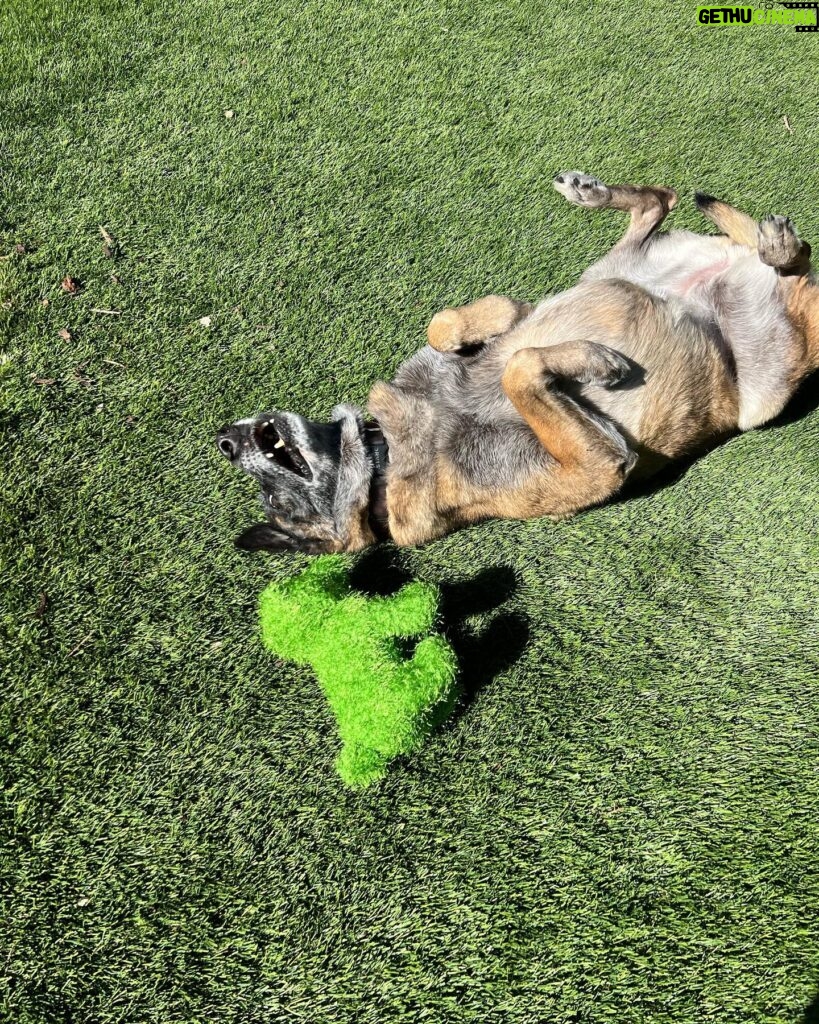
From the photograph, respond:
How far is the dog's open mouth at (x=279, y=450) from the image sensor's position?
120 inches

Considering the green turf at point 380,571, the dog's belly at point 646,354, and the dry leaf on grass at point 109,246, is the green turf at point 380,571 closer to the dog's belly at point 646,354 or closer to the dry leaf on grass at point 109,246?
the dry leaf on grass at point 109,246

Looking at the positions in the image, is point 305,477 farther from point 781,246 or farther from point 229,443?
point 781,246

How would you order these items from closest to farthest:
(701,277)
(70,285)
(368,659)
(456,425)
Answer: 1. (368,659)
2. (456,425)
3. (701,277)
4. (70,285)

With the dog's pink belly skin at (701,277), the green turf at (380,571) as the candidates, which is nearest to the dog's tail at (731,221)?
the dog's pink belly skin at (701,277)

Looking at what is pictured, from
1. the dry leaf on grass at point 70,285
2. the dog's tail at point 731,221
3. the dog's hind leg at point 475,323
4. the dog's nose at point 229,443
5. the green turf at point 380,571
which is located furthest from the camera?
the dry leaf on grass at point 70,285

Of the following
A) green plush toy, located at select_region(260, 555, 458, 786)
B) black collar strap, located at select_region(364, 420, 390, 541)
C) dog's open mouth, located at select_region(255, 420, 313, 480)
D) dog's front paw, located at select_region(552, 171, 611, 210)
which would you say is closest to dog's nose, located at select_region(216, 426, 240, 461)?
dog's open mouth, located at select_region(255, 420, 313, 480)

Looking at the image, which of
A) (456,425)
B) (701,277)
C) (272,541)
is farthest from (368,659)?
(701,277)

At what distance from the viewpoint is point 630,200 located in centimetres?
334

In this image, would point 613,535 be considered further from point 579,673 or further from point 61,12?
point 61,12

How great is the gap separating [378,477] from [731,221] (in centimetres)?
223

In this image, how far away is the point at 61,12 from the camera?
3.82m

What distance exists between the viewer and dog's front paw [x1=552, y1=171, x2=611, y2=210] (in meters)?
3.35

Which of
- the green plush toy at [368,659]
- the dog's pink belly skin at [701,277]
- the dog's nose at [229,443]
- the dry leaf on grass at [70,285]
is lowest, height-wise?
the green plush toy at [368,659]

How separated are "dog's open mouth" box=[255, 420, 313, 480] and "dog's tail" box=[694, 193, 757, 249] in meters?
2.43
